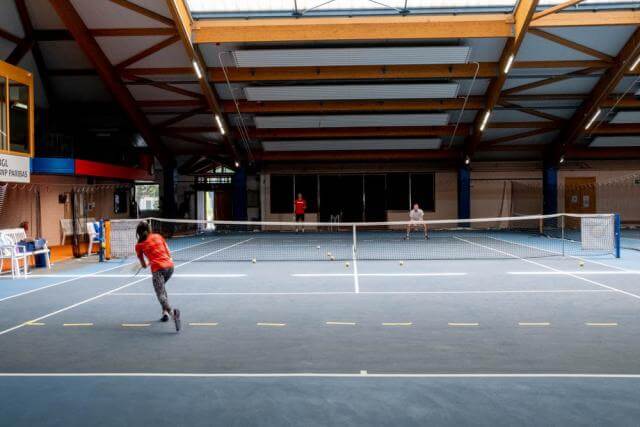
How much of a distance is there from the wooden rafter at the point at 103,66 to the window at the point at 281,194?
266 inches

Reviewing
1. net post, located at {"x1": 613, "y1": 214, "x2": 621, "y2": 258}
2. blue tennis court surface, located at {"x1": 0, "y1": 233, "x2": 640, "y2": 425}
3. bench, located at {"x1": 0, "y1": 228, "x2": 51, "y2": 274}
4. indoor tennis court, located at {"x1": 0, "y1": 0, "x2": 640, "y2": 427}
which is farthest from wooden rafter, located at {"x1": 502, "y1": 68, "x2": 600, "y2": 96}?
bench, located at {"x1": 0, "y1": 228, "x2": 51, "y2": 274}

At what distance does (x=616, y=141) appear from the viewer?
2658 cm

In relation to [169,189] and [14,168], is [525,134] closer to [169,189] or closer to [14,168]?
[169,189]

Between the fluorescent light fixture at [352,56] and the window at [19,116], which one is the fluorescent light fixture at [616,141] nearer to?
the fluorescent light fixture at [352,56]

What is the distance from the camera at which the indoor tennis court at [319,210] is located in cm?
511

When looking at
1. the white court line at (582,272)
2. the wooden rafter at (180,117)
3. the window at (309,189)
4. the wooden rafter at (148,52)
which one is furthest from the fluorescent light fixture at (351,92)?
the white court line at (582,272)

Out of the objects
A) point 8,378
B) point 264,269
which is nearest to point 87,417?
point 8,378

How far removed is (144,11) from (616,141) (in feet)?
Result: 73.8

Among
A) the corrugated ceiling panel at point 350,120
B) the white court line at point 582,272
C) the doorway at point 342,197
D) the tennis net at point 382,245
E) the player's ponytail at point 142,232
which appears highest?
the corrugated ceiling panel at point 350,120

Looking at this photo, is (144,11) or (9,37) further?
(9,37)

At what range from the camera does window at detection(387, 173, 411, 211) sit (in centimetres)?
3009

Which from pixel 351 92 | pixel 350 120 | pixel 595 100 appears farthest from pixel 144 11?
pixel 595 100

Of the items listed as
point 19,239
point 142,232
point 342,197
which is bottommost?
point 19,239

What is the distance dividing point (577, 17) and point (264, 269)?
42.8 ft
